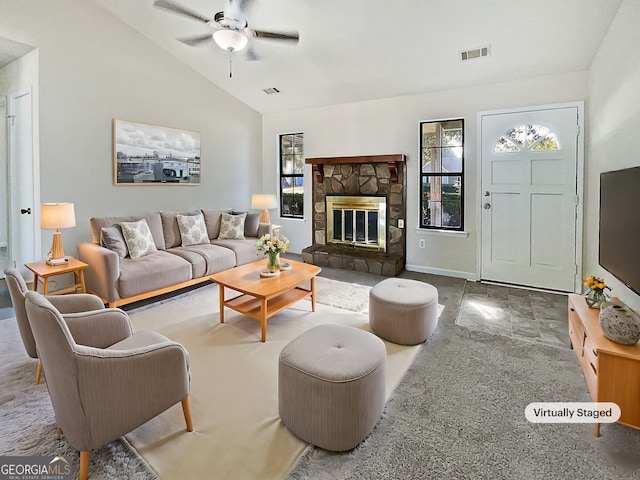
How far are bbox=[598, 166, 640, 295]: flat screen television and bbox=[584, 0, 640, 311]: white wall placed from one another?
0.10 metres

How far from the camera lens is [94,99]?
167 inches

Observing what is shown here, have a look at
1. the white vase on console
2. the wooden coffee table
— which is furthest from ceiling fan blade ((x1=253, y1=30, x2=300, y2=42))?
the white vase on console

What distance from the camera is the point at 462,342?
2.97 meters

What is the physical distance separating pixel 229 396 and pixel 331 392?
850 millimetres

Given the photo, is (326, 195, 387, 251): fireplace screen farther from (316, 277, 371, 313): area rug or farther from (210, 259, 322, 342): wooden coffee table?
(210, 259, 322, 342): wooden coffee table

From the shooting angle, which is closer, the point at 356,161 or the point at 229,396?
the point at 229,396

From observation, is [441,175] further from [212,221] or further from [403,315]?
Result: [212,221]

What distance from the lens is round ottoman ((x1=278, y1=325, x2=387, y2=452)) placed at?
1.74 metres

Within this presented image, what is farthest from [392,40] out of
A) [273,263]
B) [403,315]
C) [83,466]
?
Result: [83,466]

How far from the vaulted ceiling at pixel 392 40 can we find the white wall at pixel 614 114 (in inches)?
11.4

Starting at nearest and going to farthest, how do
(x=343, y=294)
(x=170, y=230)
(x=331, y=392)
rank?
(x=331, y=392), (x=343, y=294), (x=170, y=230)

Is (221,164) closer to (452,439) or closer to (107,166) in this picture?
(107,166)

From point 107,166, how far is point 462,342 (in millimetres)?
4576

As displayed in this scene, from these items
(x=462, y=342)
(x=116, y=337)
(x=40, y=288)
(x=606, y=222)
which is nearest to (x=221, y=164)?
(x=40, y=288)
